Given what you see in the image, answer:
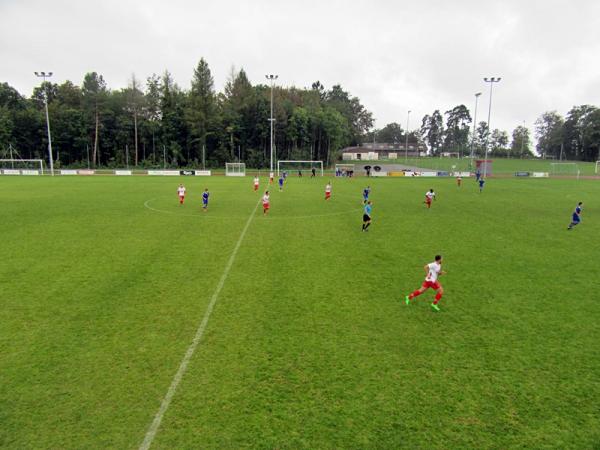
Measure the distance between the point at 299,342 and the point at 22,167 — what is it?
85.3 meters

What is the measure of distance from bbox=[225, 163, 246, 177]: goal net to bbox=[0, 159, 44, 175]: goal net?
106 ft

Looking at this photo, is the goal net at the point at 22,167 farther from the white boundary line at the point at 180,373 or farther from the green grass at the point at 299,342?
the white boundary line at the point at 180,373

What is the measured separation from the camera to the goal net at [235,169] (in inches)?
2714

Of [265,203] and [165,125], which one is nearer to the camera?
[265,203]

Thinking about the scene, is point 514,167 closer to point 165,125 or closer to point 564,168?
point 564,168

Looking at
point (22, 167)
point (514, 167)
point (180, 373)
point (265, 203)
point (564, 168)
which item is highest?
point (514, 167)

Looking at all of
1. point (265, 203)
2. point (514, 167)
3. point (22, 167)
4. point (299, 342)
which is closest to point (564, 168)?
point (514, 167)

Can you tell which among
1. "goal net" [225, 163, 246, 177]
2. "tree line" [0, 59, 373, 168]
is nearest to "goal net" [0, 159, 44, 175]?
"tree line" [0, 59, 373, 168]

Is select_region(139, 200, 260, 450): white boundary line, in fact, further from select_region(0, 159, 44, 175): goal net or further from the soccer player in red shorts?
select_region(0, 159, 44, 175): goal net

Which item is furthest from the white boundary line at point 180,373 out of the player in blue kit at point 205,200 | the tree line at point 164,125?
the tree line at point 164,125

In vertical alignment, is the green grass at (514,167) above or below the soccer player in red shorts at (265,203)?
above

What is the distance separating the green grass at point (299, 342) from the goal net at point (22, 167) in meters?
58.1

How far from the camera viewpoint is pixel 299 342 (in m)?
9.14

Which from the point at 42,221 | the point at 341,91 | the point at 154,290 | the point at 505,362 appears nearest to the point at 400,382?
the point at 505,362
